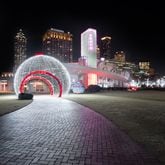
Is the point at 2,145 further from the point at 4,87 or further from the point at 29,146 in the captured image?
the point at 4,87

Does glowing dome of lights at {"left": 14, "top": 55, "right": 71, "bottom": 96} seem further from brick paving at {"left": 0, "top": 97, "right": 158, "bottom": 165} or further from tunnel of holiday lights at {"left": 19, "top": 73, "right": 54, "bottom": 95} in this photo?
brick paving at {"left": 0, "top": 97, "right": 158, "bottom": 165}

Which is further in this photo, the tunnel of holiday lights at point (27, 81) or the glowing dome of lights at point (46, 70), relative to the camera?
the glowing dome of lights at point (46, 70)

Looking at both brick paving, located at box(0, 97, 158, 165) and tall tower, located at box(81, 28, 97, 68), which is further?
tall tower, located at box(81, 28, 97, 68)

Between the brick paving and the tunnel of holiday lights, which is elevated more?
the tunnel of holiday lights

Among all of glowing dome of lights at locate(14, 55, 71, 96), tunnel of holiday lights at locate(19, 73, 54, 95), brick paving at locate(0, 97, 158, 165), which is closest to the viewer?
brick paving at locate(0, 97, 158, 165)

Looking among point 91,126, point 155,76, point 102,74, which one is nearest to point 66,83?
point 91,126

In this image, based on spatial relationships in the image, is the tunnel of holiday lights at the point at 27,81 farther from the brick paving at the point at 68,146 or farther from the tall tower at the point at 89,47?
the tall tower at the point at 89,47

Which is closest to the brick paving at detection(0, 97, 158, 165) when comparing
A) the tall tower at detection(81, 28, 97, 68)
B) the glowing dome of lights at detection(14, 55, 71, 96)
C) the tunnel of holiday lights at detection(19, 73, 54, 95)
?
the tunnel of holiday lights at detection(19, 73, 54, 95)

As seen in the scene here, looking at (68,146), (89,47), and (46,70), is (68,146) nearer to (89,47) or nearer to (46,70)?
(46,70)

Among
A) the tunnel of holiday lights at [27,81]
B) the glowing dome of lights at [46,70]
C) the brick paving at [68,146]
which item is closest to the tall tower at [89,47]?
the glowing dome of lights at [46,70]

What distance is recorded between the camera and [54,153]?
615cm

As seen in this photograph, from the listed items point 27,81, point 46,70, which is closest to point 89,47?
point 27,81

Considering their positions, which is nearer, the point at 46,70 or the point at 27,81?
the point at 46,70

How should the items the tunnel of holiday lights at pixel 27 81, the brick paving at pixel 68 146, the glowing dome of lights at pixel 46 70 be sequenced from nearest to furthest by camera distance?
the brick paving at pixel 68 146, the tunnel of holiday lights at pixel 27 81, the glowing dome of lights at pixel 46 70
